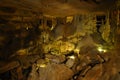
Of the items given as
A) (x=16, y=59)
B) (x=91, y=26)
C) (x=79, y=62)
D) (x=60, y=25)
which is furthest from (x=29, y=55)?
(x=91, y=26)

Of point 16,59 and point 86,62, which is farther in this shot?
point 86,62

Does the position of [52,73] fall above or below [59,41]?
below

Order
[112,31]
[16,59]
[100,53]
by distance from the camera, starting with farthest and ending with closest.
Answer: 1. [112,31]
2. [100,53]
3. [16,59]

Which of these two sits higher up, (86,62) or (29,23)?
(29,23)

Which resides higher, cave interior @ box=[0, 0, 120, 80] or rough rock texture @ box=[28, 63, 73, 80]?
cave interior @ box=[0, 0, 120, 80]

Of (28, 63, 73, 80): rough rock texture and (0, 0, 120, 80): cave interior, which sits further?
(28, 63, 73, 80): rough rock texture

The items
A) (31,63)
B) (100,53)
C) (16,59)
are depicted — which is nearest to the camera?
(16,59)

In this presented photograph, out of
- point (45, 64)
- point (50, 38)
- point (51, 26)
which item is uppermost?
point (51, 26)

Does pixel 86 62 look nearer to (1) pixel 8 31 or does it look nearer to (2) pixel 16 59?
(2) pixel 16 59

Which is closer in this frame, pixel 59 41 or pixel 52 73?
pixel 52 73

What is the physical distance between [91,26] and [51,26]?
8.37 ft

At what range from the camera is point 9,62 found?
702cm

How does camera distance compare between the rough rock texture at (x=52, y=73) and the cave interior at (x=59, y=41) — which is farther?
the rough rock texture at (x=52, y=73)

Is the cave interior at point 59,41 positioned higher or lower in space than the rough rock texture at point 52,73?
higher
